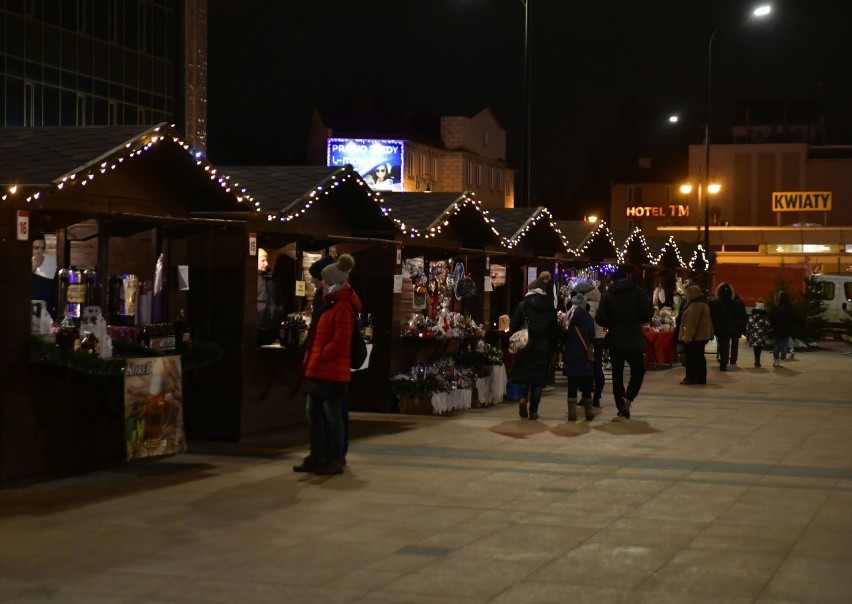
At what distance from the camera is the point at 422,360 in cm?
1770

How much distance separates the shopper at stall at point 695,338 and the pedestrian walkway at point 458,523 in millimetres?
7766

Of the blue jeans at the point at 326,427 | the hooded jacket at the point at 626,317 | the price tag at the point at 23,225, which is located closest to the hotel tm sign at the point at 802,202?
the hooded jacket at the point at 626,317

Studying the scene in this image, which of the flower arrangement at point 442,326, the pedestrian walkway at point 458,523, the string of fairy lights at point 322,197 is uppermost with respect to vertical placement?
the string of fairy lights at point 322,197

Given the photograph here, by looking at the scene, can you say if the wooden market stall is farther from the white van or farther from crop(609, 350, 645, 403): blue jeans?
the white van

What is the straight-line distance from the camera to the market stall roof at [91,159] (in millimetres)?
10367

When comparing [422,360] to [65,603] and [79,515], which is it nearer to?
[79,515]

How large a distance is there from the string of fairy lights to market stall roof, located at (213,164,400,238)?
0.02 meters

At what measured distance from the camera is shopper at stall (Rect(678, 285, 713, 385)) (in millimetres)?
22406

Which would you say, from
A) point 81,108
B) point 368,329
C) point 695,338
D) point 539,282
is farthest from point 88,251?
point 81,108

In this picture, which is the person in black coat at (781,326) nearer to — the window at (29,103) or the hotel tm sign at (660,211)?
the window at (29,103)

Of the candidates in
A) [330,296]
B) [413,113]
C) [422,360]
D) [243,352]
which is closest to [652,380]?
[422,360]

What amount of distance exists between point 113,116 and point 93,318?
123 ft

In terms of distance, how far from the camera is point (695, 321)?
22.7 meters

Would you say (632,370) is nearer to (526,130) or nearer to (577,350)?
(577,350)
